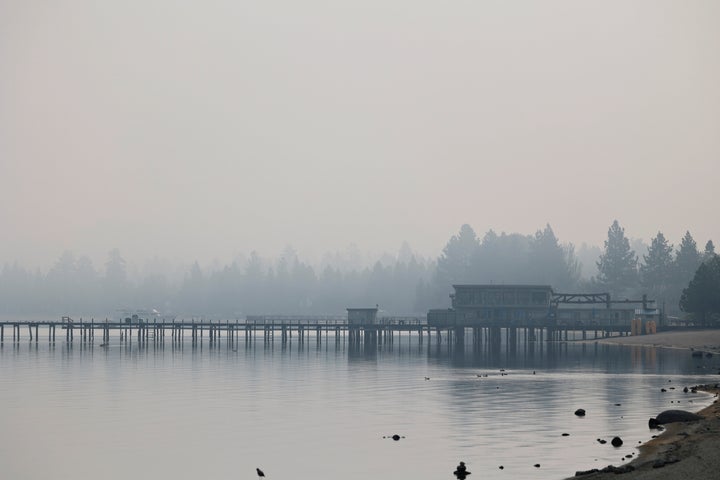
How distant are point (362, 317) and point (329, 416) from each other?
3869 inches

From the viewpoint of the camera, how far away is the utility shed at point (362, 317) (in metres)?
161

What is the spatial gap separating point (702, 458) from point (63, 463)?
2784cm

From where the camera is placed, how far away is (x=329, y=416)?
214 ft

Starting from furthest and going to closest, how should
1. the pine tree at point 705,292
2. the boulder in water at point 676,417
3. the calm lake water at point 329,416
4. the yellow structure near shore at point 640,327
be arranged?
1. the yellow structure near shore at point 640,327
2. the pine tree at point 705,292
3. the boulder in water at point 676,417
4. the calm lake water at point 329,416

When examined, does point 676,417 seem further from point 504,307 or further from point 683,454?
point 504,307

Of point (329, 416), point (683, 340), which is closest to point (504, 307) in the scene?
point (683, 340)

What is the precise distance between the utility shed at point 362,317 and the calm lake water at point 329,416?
4490 centimetres

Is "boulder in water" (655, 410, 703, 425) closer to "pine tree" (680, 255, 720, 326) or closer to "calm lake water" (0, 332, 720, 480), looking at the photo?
"calm lake water" (0, 332, 720, 480)

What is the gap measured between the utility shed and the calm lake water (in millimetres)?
44903

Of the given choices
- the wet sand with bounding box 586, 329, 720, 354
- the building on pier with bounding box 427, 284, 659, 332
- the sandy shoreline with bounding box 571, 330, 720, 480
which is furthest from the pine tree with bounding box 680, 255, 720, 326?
the sandy shoreline with bounding box 571, 330, 720, 480

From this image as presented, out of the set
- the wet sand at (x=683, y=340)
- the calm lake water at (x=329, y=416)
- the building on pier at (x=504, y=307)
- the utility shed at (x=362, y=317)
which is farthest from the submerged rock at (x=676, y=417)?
the utility shed at (x=362, y=317)

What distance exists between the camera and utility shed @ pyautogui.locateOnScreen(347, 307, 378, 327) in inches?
6344

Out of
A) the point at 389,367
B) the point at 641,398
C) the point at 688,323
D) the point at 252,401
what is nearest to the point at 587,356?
the point at 389,367

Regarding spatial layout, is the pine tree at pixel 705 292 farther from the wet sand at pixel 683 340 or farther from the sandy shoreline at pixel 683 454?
the sandy shoreline at pixel 683 454
